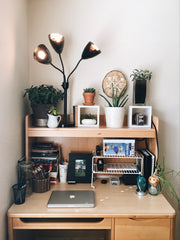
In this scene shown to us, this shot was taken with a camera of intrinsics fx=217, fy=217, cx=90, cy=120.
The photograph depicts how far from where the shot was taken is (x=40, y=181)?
161 centimetres

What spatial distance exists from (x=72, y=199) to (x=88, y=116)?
68 cm

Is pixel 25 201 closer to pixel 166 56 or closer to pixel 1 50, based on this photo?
pixel 1 50

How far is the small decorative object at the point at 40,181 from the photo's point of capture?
161cm

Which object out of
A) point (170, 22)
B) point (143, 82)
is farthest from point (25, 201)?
point (170, 22)

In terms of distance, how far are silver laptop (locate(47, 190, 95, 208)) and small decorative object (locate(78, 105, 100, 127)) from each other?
519 millimetres

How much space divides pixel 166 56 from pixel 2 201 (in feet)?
5.52

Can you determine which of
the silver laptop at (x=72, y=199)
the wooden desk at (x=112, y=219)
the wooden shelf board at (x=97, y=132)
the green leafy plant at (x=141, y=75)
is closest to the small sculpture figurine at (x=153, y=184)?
the wooden desk at (x=112, y=219)

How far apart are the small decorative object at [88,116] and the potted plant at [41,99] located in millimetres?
233

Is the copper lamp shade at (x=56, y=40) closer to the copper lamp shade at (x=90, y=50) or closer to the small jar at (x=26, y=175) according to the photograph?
the copper lamp shade at (x=90, y=50)

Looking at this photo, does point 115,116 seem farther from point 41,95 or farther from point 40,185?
point 40,185

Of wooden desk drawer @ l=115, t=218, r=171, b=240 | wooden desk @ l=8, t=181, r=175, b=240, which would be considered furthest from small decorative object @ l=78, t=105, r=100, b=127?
wooden desk drawer @ l=115, t=218, r=171, b=240

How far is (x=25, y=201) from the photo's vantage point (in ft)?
4.85

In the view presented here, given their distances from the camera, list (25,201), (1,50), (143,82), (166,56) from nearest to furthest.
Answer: (1,50) → (25,201) → (143,82) → (166,56)

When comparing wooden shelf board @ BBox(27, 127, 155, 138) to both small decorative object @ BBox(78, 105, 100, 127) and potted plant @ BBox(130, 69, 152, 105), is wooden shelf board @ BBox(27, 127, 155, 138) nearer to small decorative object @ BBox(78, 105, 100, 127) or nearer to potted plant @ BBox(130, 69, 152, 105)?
small decorative object @ BBox(78, 105, 100, 127)
